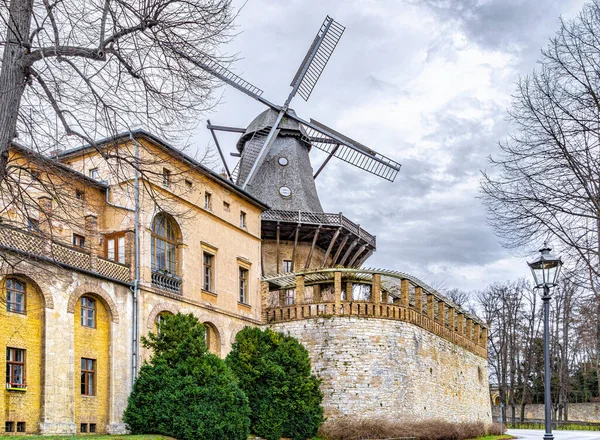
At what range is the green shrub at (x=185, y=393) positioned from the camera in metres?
23.1

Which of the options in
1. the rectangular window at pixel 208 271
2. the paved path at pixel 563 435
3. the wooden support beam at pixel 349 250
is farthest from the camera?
the wooden support beam at pixel 349 250

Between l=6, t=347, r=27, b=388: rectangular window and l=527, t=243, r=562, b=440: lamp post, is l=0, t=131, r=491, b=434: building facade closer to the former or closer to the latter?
l=6, t=347, r=27, b=388: rectangular window

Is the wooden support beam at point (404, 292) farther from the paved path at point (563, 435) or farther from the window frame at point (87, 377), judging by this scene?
the window frame at point (87, 377)

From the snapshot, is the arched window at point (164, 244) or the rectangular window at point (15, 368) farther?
the arched window at point (164, 244)

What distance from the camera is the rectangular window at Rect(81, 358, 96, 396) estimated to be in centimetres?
Result: 2433

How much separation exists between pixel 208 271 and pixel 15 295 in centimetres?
999

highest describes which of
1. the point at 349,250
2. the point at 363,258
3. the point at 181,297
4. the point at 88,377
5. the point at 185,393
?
the point at 349,250

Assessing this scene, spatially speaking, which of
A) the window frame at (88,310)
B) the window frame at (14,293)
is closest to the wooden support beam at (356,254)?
the window frame at (88,310)

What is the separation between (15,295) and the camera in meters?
22.1

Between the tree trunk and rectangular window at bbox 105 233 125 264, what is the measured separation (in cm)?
1582

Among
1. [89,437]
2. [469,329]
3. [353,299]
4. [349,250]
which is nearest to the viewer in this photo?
[89,437]

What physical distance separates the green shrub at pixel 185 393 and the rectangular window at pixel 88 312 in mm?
1859

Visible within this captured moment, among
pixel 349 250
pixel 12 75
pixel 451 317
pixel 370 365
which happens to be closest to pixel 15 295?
pixel 12 75

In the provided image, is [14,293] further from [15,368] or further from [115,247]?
[115,247]
